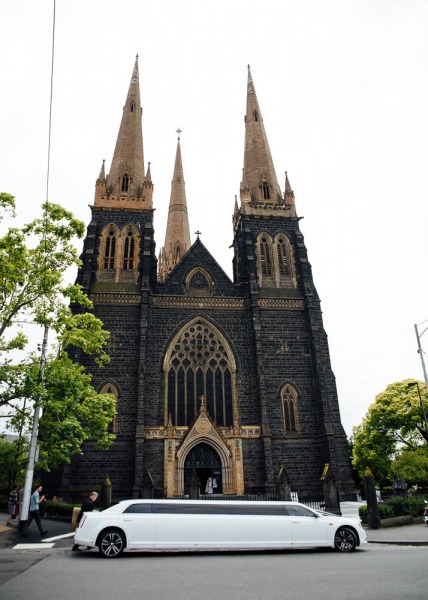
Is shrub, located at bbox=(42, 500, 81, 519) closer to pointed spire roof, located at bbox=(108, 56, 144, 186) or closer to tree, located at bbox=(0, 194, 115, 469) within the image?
tree, located at bbox=(0, 194, 115, 469)

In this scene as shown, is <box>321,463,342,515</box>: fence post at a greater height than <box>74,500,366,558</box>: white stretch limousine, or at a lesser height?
greater

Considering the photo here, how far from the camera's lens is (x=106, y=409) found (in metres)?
17.7

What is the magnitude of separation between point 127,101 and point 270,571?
39269 mm

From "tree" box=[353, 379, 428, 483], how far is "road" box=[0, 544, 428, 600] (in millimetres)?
27633

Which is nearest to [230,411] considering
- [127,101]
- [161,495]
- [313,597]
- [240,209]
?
[161,495]

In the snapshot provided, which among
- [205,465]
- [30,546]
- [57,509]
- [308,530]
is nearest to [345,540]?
[308,530]

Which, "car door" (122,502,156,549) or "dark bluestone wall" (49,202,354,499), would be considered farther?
"dark bluestone wall" (49,202,354,499)

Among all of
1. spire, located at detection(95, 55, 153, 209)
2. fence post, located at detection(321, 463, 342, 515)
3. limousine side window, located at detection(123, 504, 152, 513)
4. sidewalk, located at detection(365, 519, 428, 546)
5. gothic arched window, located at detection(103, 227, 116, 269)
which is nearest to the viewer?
limousine side window, located at detection(123, 504, 152, 513)

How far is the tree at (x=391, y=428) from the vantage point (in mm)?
35500

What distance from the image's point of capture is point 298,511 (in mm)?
10750

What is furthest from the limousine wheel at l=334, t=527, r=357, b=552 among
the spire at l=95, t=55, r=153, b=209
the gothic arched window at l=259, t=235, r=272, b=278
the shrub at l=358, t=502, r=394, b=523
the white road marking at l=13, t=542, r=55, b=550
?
the spire at l=95, t=55, r=153, b=209

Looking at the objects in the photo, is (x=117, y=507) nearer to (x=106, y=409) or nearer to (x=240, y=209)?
(x=106, y=409)

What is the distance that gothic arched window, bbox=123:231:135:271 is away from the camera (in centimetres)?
3091

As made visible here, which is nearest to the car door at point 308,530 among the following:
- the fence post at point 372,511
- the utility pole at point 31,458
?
the fence post at point 372,511
